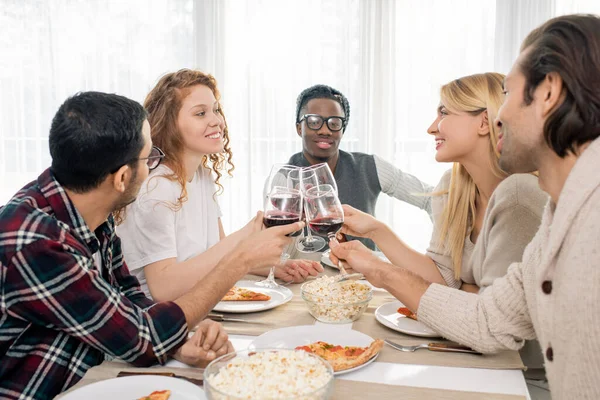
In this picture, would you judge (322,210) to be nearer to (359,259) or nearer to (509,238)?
(359,259)

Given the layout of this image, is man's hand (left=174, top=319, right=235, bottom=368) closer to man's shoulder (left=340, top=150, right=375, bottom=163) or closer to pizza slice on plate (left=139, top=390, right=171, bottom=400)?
pizza slice on plate (left=139, top=390, right=171, bottom=400)

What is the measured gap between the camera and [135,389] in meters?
1.10

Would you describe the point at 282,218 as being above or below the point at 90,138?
below

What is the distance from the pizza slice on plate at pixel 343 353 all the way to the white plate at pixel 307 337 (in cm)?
5

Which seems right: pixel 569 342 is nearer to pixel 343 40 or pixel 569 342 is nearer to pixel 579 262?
pixel 579 262

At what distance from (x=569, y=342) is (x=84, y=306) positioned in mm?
1050

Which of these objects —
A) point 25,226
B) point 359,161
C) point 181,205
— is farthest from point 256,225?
point 359,161

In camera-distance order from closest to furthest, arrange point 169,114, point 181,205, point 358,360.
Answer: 1. point 358,360
2. point 181,205
3. point 169,114

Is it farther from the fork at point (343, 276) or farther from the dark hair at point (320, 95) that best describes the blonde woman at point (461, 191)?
the dark hair at point (320, 95)

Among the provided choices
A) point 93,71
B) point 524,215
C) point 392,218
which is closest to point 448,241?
point 524,215

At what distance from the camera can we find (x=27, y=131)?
16.3 feet

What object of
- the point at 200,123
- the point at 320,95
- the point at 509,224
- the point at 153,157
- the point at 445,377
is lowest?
the point at 445,377

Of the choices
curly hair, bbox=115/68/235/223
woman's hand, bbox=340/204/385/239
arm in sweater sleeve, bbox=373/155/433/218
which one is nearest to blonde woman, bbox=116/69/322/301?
curly hair, bbox=115/68/235/223

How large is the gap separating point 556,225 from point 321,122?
222 cm
